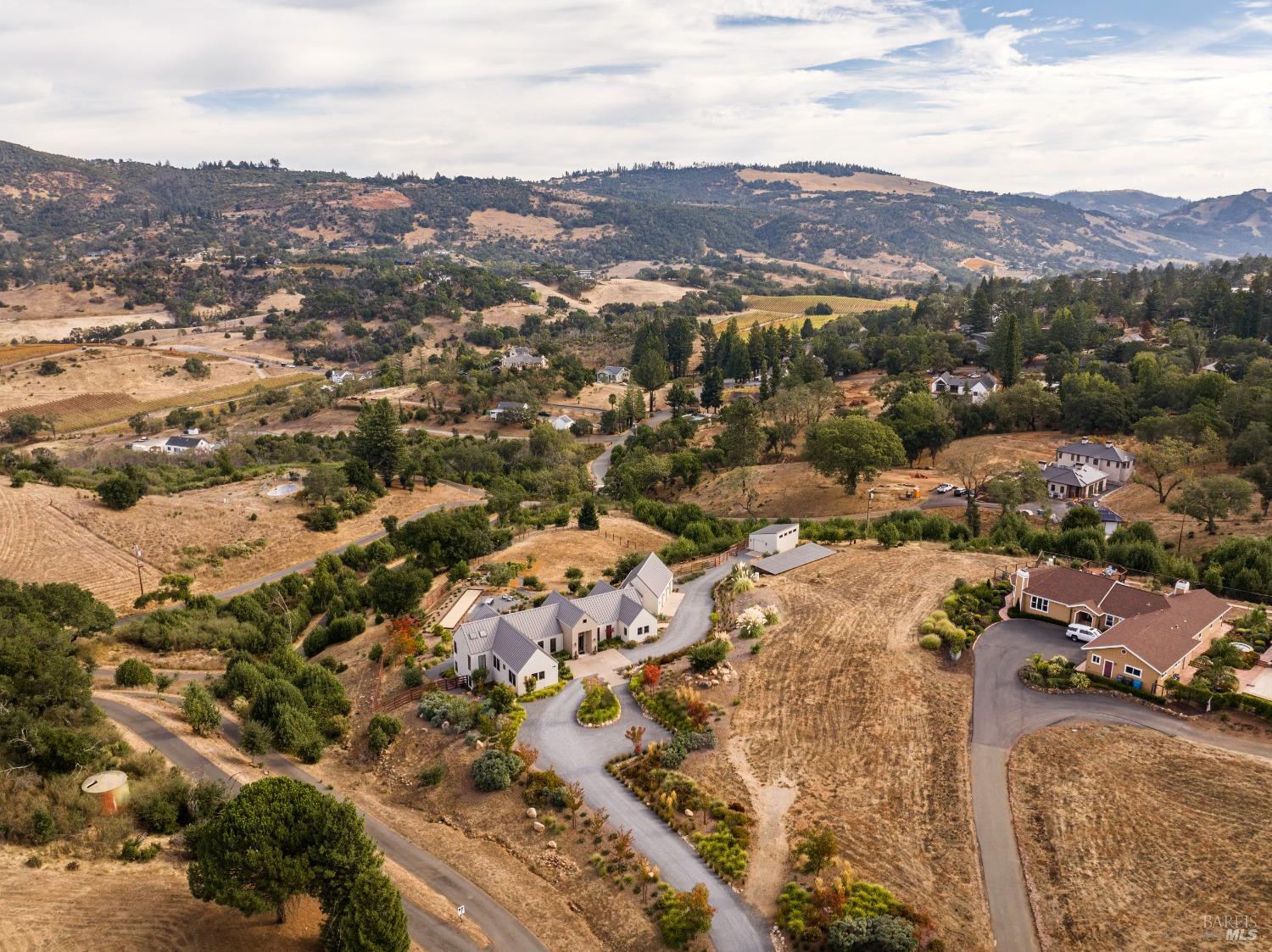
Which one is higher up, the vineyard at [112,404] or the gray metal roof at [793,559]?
the gray metal roof at [793,559]

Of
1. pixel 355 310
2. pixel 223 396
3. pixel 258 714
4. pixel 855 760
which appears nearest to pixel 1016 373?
pixel 855 760

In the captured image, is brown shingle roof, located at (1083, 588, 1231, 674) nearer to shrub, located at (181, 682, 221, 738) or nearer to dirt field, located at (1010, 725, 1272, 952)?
dirt field, located at (1010, 725, 1272, 952)

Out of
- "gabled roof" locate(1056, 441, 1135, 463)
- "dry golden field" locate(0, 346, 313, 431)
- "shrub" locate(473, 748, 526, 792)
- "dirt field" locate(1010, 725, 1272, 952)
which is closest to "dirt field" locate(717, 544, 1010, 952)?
"dirt field" locate(1010, 725, 1272, 952)

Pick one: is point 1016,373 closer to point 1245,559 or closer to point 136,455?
point 1245,559

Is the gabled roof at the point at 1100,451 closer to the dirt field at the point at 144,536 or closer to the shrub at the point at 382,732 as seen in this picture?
the dirt field at the point at 144,536

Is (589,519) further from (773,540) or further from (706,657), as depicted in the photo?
(706,657)

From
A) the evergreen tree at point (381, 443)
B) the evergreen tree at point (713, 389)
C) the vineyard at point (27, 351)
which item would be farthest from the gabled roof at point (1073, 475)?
the vineyard at point (27, 351)

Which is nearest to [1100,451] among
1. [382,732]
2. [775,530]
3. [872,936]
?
[775,530]
